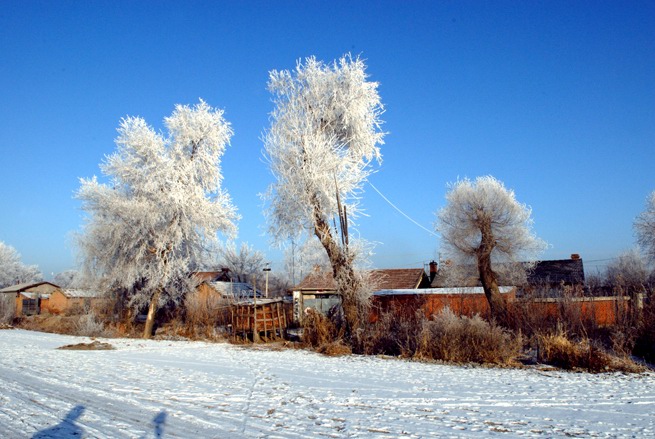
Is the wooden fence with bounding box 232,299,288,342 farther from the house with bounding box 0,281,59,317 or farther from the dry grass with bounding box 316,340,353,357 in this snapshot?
the house with bounding box 0,281,59,317

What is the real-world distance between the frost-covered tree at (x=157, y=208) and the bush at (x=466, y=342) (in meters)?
16.9

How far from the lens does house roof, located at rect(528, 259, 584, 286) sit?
160ft

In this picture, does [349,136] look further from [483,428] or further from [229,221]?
[483,428]

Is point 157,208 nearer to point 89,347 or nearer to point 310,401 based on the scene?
point 89,347

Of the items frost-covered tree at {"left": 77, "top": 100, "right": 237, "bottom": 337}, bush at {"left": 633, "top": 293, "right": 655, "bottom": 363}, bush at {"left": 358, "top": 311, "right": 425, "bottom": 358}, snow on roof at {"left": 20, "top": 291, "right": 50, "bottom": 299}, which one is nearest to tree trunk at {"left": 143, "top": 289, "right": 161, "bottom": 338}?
frost-covered tree at {"left": 77, "top": 100, "right": 237, "bottom": 337}

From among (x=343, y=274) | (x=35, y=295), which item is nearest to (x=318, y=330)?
(x=343, y=274)

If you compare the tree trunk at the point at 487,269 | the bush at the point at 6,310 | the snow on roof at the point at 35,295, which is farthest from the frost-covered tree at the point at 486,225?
the snow on roof at the point at 35,295

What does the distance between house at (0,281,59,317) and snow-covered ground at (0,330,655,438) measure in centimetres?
4664

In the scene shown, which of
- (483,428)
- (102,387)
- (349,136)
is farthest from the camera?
(349,136)

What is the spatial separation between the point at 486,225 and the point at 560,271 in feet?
82.8

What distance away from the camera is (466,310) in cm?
2491

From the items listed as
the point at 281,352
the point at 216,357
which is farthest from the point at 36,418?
the point at 281,352

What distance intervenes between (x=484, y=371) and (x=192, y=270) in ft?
71.2

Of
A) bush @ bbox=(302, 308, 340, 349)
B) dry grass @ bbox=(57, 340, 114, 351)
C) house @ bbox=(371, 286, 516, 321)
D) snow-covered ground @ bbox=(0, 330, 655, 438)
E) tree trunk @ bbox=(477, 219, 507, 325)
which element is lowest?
dry grass @ bbox=(57, 340, 114, 351)
